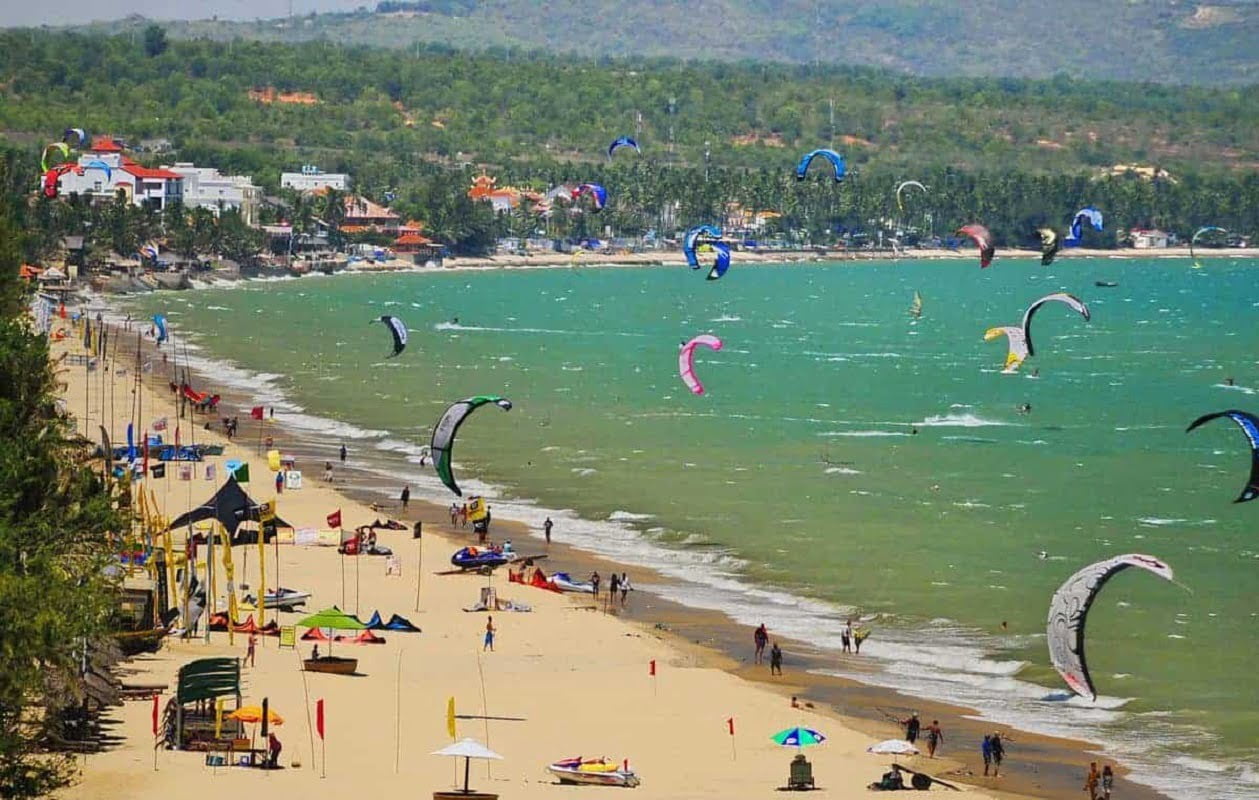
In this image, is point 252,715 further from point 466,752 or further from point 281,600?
point 281,600

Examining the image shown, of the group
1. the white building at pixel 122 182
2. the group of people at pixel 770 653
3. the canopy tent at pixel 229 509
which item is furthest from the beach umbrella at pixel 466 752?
the white building at pixel 122 182

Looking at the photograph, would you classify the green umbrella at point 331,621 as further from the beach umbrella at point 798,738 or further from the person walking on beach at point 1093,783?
the person walking on beach at point 1093,783

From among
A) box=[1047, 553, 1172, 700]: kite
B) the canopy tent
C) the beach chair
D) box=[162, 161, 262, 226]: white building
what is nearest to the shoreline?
box=[1047, 553, 1172, 700]: kite

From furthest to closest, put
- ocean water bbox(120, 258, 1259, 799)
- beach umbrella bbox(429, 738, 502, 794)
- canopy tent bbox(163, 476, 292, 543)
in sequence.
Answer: canopy tent bbox(163, 476, 292, 543) → ocean water bbox(120, 258, 1259, 799) → beach umbrella bbox(429, 738, 502, 794)

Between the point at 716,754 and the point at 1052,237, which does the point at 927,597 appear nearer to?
the point at 716,754

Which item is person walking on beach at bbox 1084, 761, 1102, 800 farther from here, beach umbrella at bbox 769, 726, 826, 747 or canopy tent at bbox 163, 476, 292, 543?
canopy tent at bbox 163, 476, 292, 543

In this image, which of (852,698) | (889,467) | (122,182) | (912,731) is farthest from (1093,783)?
(122,182)
